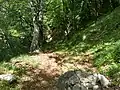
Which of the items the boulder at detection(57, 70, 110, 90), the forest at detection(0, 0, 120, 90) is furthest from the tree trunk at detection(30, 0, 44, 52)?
the boulder at detection(57, 70, 110, 90)

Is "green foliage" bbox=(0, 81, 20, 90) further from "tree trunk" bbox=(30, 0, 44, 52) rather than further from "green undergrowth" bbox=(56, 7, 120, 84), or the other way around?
"tree trunk" bbox=(30, 0, 44, 52)

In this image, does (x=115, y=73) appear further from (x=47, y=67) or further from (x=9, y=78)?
(x=9, y=78)

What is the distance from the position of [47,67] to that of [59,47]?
6.40 metres

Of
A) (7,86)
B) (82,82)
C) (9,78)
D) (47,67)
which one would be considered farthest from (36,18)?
(82,82)

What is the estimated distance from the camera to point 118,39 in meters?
14.2

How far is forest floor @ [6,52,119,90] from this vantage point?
10852mm

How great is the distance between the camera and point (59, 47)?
19469 millimetres

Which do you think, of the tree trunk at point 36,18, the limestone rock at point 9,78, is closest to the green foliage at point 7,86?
the limestone rock at point 9,78

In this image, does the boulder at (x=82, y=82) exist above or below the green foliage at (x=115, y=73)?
above

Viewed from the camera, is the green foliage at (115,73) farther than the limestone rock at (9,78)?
No

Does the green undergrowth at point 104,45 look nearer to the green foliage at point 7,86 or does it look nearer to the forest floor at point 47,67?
the forest floor at point 47,67

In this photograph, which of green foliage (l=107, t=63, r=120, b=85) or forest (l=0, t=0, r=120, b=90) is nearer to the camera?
green foliage (l=107, t=63, r=120, b=85)

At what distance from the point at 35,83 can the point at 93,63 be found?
144 inches

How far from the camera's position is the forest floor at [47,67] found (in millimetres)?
10852
